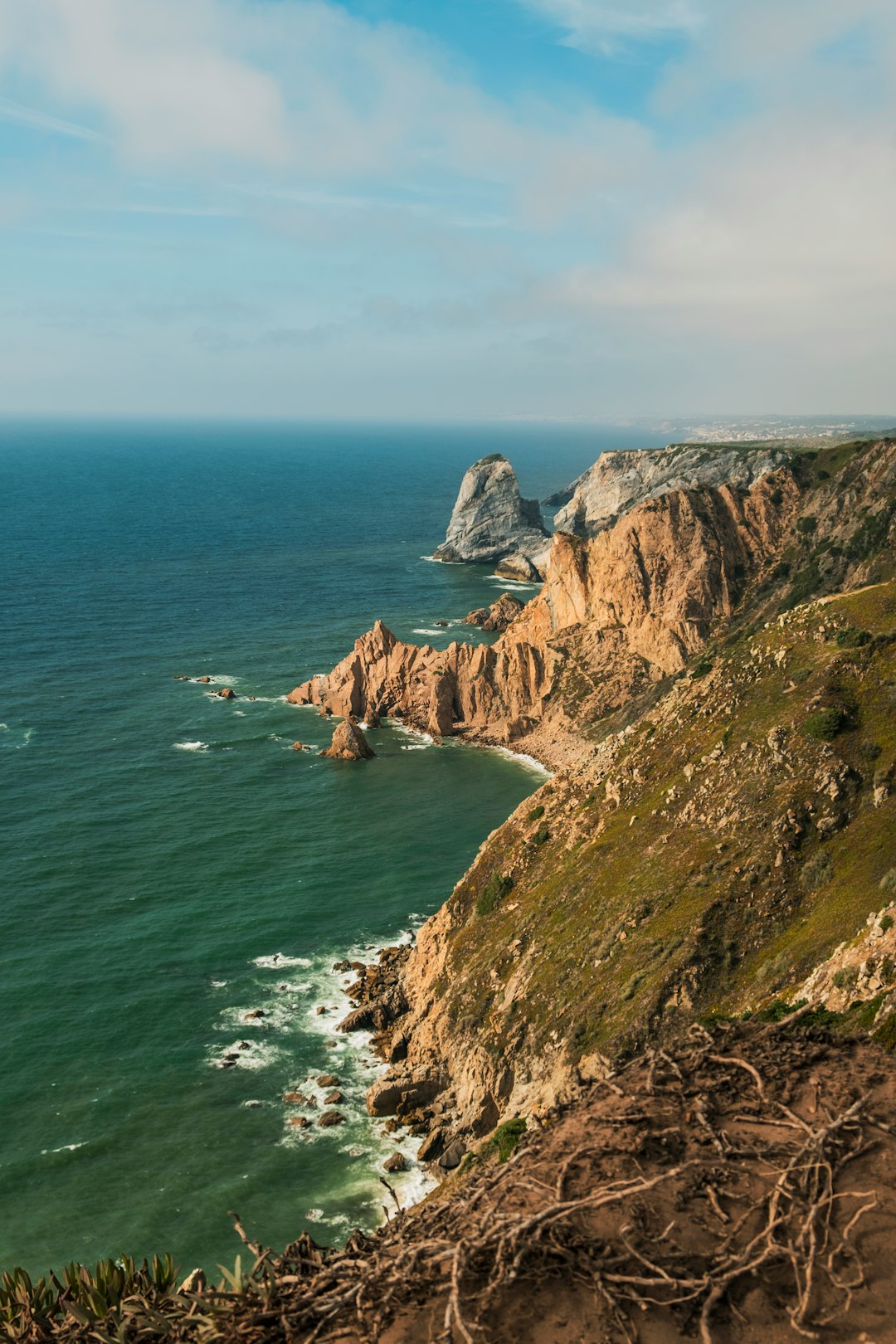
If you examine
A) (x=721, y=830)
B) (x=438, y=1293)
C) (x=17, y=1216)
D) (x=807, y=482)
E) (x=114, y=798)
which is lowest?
(x=17, y=1216)

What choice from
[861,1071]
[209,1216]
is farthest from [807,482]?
[861,1071]

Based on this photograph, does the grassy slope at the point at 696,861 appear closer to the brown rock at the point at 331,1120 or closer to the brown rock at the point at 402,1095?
the brown rock at the point at 402,1095

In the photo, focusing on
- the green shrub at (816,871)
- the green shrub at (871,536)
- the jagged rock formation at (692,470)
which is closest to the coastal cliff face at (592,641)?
the green shrub at (871,536)

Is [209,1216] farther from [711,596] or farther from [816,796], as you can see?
[711,596]

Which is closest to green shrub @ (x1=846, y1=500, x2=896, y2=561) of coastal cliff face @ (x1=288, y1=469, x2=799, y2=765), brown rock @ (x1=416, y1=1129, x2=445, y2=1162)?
coastal cliff face @ (x1=288, y1=469, x2=799, y2=765)

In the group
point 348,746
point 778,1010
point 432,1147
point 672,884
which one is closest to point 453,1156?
point 432,1147

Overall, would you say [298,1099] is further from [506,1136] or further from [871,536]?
[871,536]
